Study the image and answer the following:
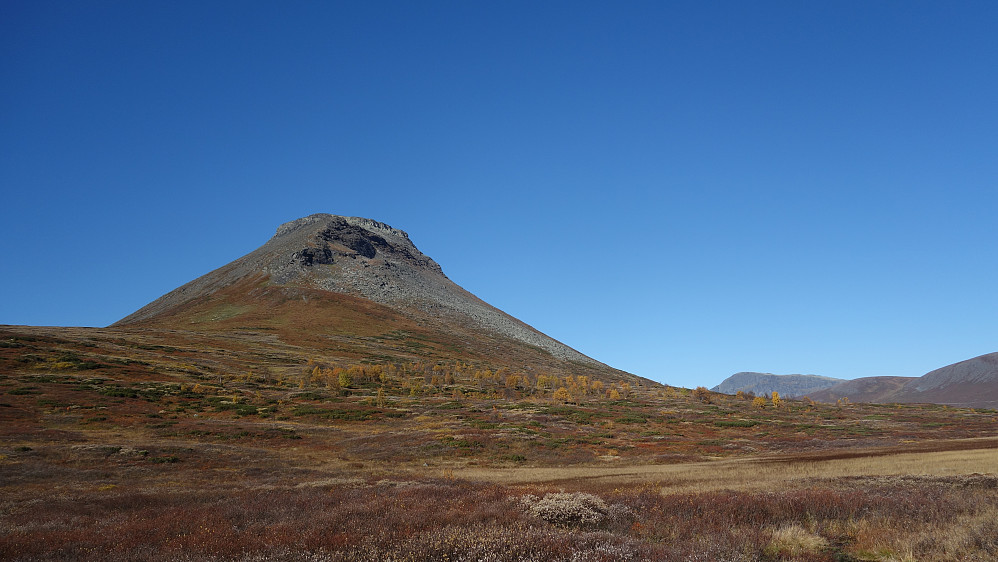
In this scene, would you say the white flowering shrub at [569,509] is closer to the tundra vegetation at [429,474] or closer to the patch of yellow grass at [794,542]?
the tundra vegetation at [429,474]

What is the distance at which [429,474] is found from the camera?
100 feet

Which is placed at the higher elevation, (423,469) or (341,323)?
(341,323)

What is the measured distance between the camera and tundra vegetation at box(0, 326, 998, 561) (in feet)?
33.6

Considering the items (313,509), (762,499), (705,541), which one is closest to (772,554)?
(705,541)

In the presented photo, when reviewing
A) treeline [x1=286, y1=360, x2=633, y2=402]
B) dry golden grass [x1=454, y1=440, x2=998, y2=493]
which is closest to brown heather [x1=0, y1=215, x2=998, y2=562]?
dry golden grass [x1=454, y1=440, x2=998, y2=493]

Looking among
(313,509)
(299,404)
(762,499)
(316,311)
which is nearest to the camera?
(762,499)

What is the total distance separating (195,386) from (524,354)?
11962cm

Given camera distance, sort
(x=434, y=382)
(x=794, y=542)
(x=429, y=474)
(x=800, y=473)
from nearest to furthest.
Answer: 1. (x=794, y=542)
2. (x=800, y=473)
3. (x=429, y=474)
4. (x=434, y=382)

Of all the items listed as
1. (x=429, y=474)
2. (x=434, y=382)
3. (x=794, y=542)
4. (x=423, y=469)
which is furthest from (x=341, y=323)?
(x=794, y=542)

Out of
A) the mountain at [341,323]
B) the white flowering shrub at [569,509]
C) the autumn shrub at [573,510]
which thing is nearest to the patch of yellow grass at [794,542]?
the autumn shrub at [573,510]

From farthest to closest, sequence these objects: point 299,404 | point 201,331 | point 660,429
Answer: point 201,331 → point 299,404 → point 660,429

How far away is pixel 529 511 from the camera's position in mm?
12875

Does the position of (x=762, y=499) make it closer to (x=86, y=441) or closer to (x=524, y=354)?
(x=86, y=441)

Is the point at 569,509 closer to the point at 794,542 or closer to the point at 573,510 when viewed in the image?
the point at 573,510
